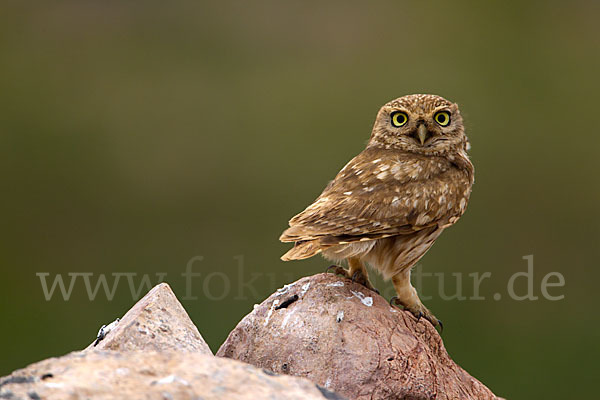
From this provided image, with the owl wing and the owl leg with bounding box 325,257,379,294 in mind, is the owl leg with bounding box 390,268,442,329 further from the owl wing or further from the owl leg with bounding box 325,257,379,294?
the owl wing

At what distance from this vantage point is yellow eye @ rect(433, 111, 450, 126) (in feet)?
12.9

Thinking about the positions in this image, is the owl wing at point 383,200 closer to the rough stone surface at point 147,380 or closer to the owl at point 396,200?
the owl at point 396,200

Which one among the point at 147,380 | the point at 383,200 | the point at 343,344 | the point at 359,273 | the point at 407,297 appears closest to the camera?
the point at 147,380

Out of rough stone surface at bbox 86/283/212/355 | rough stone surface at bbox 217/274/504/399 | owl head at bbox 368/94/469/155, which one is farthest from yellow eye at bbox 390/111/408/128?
rough stone surface at bbox 86/283/212/355

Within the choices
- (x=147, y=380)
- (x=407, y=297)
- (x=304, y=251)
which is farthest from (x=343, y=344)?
(x=147, y=380)

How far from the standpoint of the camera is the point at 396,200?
3.59m

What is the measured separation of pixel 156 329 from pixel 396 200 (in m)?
1.22

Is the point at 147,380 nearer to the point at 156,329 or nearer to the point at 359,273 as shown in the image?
the point at 156,329

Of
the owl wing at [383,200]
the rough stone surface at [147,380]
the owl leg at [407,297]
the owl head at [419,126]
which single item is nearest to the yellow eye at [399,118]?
the owl head at [419,126]

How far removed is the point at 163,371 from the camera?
238 centimetres

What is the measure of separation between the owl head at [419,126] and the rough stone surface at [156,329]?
Result: 140cm

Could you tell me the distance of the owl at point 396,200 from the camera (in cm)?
344

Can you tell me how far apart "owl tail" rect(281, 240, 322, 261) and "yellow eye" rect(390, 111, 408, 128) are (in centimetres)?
87

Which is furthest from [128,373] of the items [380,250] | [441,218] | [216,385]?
[441,218]
